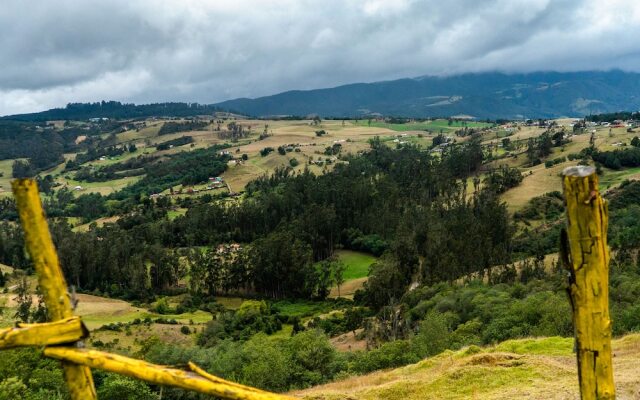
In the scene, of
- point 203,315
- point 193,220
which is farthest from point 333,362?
point 193,220

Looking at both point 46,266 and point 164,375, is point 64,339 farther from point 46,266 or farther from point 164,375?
point 164,375

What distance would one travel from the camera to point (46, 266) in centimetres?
711

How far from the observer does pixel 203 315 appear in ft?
252

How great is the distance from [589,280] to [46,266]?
24.3 ft

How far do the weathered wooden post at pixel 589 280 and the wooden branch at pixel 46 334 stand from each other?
666 centimetres

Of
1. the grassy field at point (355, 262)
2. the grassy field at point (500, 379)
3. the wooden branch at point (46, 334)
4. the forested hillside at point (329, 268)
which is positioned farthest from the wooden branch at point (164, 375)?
the grassy field at point (355, 262)

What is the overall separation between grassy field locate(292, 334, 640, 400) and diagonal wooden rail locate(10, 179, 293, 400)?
12.6 m

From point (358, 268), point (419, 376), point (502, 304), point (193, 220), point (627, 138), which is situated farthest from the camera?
point (627, 138)

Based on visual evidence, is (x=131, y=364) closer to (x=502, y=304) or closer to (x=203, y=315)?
(x=502, y=304)

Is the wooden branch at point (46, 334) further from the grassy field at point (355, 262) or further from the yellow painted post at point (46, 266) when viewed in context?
the grassy field at point (355, 262)

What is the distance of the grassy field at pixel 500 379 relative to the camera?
16.0 meters

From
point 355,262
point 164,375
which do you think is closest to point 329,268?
point 355,262

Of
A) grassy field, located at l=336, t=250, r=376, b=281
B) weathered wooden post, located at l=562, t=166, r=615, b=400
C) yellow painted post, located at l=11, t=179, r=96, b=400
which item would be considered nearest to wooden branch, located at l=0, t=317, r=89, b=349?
yellow painted post, located at l=11, t=179, r=96, b=400

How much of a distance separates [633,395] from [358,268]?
85.8 m
